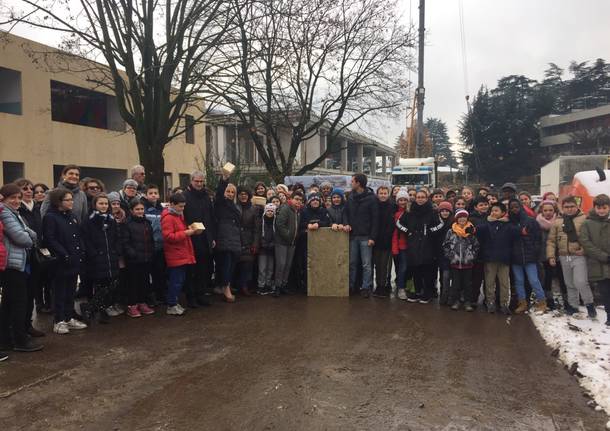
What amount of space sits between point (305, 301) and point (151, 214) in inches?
111

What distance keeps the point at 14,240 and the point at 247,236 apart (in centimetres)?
371

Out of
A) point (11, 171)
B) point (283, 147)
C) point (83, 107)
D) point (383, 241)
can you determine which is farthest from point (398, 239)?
point (283, 147)

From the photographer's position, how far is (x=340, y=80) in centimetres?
1870

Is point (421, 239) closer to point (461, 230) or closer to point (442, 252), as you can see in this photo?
point (442, 252)

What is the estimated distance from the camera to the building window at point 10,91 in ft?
62.0

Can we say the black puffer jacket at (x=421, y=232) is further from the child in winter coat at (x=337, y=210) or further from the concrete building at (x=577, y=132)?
the concrete building at (x=577, y=132)

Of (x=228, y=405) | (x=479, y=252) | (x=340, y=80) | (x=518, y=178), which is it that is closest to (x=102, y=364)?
(x=228, y=405)

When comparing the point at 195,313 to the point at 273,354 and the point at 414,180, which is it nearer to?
the point at 273,354

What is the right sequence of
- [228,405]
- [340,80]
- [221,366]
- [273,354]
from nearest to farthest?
1. [228,405]
2. [221,366]
3. [273,354]
4. [340,80]

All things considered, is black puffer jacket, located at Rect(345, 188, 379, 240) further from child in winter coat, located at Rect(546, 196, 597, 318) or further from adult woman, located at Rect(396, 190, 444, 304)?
child in winter coat, located at Rect(546, 196, 597, 318)

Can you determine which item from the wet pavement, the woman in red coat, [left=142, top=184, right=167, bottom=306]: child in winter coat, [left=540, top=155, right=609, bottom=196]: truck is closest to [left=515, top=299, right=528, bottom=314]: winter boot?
the wet pavement

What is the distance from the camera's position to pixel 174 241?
6.88 meters

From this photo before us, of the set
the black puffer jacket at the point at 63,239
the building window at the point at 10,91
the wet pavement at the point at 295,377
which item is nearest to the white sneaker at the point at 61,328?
the wet pavement at the point at 295,377

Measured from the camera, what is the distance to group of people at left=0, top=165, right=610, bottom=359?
5879mm
